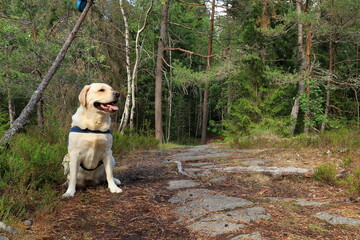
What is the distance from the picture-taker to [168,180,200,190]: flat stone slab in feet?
13.5

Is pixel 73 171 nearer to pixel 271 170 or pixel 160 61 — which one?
pixel 271 170

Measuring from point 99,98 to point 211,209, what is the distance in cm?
199

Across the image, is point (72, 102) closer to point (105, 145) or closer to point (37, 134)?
point (37, 134)

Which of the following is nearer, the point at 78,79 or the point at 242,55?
the point at 78,79

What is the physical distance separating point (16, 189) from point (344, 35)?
Result: 1731cm

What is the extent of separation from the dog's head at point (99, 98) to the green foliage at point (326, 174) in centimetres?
322

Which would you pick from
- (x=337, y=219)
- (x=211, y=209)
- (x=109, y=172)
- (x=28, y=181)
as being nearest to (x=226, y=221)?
(x=211, y=209)

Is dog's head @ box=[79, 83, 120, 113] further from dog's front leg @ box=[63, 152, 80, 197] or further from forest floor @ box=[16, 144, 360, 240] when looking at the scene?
forest floor @ box=[16, 144, 360, 240]

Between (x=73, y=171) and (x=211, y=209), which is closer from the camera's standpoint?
(x=211, y=209)

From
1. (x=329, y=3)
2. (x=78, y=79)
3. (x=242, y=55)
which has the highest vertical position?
(x=329, y=3)

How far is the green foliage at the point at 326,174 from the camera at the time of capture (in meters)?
4.01

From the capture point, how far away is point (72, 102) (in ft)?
38.9

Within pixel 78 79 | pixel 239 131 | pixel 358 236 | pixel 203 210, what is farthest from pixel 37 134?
pixel 239 131

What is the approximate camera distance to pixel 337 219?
8.40 feet
